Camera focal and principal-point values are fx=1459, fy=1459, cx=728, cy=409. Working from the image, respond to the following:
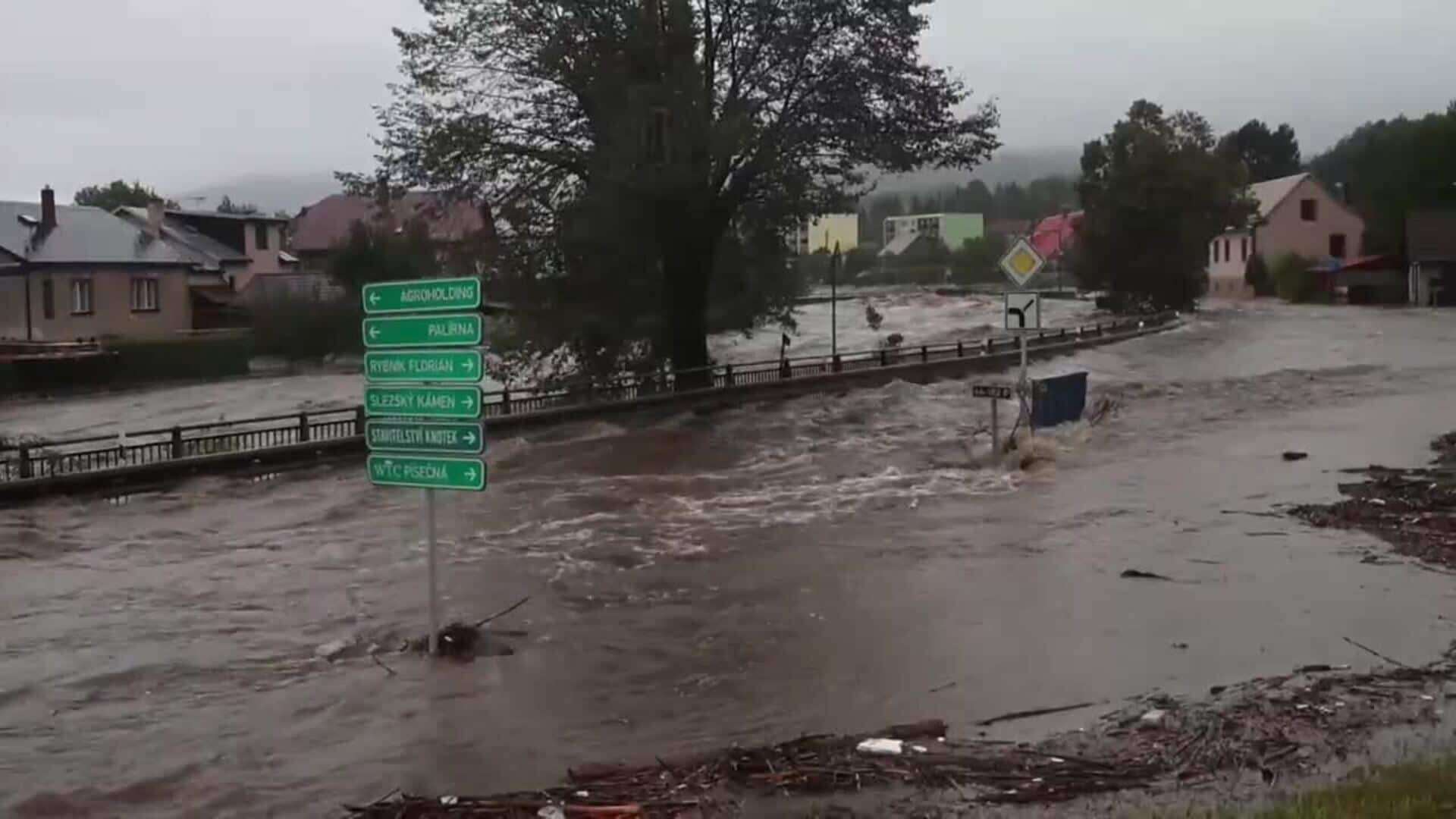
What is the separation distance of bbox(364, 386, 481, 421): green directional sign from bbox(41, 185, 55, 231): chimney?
55.8 meters

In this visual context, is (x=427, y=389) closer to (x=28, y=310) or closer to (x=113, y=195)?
(x=28, y=310)

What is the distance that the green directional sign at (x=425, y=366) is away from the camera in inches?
431

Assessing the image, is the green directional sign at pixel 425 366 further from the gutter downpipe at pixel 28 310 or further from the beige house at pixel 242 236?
the beige house at pixel 242 236

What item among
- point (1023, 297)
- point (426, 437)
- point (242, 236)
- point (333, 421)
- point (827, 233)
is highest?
point (242, 236)

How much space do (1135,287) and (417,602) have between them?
7460 centimetres

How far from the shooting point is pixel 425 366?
442 inches

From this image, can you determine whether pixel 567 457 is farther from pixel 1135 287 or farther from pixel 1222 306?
pixel 1222 306

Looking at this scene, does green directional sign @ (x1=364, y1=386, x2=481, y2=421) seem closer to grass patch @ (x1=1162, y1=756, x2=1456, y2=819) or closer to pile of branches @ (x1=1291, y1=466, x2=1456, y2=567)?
grass patch @ (x1=1162, y1=756, x2=1456, y2=819)

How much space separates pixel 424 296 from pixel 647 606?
3817mm

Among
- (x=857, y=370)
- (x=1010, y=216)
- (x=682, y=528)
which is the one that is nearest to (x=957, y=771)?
(x=682, y=528)

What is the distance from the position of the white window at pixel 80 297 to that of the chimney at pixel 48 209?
3042mm

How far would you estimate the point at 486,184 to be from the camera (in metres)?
35.1

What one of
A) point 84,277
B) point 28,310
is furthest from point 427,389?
point 84,277

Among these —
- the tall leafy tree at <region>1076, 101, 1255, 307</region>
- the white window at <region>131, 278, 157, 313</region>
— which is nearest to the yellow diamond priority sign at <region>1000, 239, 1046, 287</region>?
the white window at <region>131, 278, 157, 313</region>
